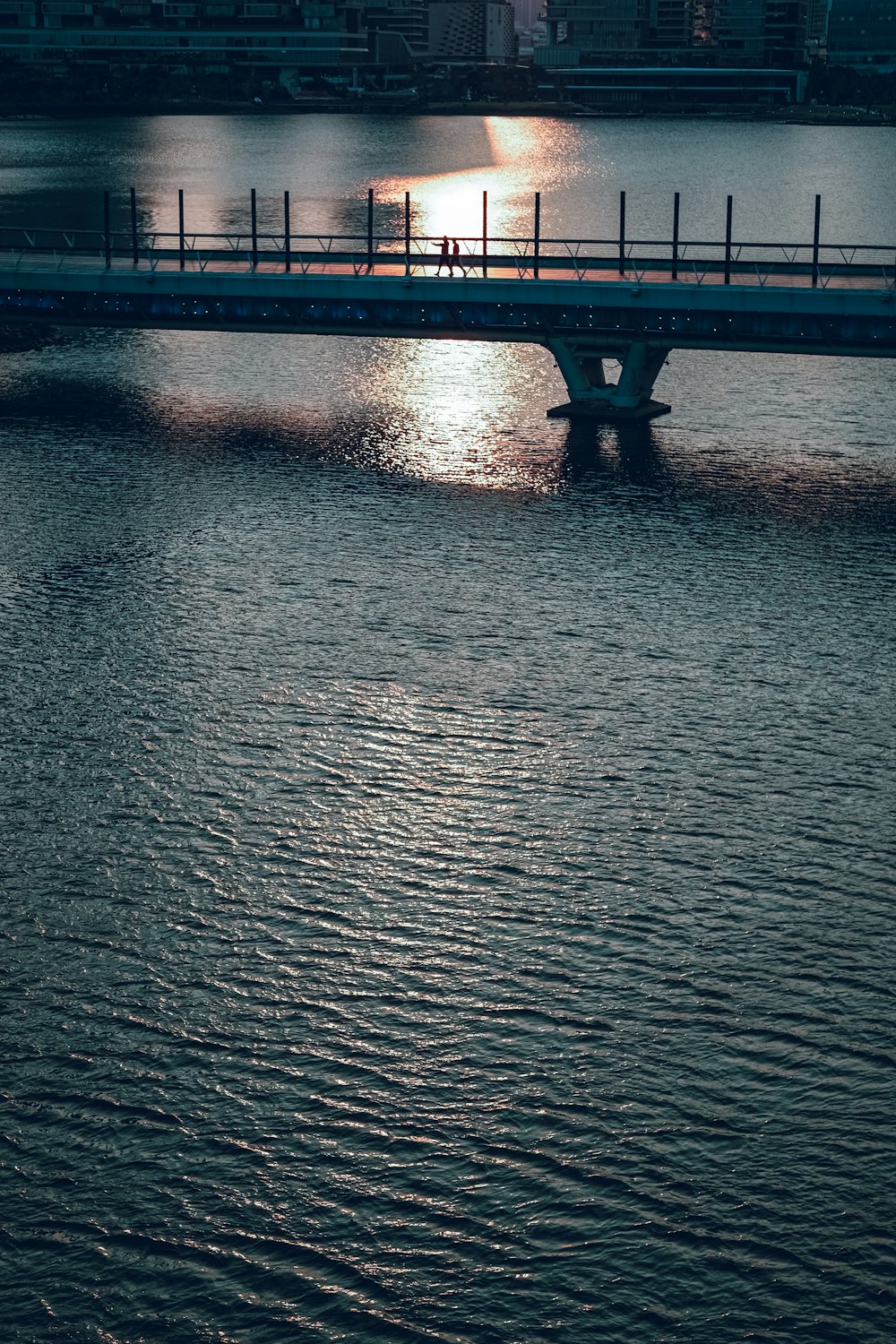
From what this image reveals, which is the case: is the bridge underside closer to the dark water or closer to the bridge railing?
the bridge railing

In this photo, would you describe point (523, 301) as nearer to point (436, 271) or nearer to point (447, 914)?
point (436, 271)

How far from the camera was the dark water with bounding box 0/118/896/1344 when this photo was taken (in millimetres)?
30406

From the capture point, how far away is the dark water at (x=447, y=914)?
30.4 m

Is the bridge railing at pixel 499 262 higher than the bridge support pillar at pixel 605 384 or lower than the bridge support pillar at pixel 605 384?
higher

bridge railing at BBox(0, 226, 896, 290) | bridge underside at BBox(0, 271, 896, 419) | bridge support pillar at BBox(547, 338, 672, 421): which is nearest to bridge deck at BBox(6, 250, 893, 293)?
bridge railing at BBox(0, 226, 896, 290)

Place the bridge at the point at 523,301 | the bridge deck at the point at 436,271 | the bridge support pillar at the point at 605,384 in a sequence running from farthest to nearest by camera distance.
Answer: the bridge support pillar at the point at 605,384 → the bridge deck at the point at 436,271 → the bridge at the point at 523,301

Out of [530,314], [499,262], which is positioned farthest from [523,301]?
[499,262]

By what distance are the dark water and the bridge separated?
1032 cm

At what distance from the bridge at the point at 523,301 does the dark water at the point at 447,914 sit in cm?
1032

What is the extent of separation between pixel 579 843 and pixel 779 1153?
13.1m

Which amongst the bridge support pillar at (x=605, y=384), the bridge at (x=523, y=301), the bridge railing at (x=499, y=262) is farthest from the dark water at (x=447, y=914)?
the bridge railing at (x=499, y=262)

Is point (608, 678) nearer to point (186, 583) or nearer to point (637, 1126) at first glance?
point (186, 583)

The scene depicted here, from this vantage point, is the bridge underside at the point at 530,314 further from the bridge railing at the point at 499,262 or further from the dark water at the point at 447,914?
the dark water at the point at 447,914

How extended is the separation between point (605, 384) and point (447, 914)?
193ft
